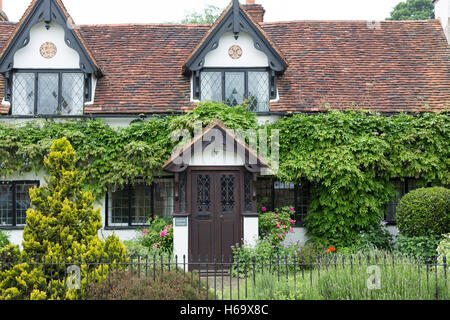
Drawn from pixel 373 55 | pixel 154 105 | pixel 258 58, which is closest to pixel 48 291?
pixel 154 105

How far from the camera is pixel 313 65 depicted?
15.4 metres

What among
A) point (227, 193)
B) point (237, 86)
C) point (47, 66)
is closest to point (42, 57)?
point (47, 66)

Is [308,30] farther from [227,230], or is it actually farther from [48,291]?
[48,291]

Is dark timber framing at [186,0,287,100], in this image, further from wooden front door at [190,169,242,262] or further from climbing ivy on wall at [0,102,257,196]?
wooden front door at [190,169,242,262]

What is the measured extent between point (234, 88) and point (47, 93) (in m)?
5.85

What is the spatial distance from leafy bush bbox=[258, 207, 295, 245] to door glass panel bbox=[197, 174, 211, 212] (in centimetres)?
160

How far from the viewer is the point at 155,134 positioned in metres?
13.0

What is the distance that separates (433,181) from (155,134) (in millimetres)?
8499

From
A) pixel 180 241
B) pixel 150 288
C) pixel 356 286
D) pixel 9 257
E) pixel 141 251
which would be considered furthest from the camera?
pixel 180 241

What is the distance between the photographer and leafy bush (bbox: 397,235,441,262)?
421 inches

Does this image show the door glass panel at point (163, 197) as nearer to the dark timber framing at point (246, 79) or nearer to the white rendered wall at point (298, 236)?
the dark timber framing at point (246, 79)

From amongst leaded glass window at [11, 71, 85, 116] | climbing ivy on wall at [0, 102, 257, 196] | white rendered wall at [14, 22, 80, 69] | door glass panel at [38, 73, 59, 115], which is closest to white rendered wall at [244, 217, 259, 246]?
climbing ivy on wall at [0, 102, 257, 196]

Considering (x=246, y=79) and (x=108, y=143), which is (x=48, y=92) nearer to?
(x=108, y=143)

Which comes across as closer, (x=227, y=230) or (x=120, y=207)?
(x=227, y=230)
